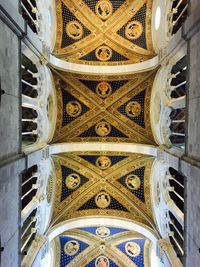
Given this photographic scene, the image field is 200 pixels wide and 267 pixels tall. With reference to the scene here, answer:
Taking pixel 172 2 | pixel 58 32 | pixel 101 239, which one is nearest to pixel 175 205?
pixel 101 239

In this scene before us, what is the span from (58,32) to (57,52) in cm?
101

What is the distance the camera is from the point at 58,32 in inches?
568

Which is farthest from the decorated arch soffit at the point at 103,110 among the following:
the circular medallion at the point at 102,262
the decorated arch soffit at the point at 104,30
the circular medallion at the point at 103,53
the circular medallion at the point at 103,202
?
the circular medallion at the point at 102,262

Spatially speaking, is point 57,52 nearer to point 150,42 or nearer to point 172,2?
point 150,42

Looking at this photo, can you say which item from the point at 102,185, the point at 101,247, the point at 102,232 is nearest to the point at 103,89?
the point at 102,185

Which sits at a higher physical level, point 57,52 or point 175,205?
point 57,52

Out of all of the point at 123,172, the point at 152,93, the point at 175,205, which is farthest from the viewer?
the point at 123,172

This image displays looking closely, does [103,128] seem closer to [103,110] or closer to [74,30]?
[103,110]

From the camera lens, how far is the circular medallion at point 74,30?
14.5m

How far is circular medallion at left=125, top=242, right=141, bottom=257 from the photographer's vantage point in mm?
16859

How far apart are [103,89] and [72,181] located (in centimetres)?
514

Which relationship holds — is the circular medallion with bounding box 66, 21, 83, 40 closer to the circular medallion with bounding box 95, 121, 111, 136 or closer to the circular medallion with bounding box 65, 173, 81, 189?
the circular medallion with bounding box 95, 121, 111, 136

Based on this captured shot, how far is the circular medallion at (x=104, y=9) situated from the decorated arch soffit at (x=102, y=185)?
6.89 m

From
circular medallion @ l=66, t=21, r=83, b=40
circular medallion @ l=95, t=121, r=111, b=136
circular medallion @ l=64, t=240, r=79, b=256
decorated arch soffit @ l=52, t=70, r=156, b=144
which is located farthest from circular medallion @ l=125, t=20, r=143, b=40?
circular medallion @ l=64, t=240, r=79, b=256
